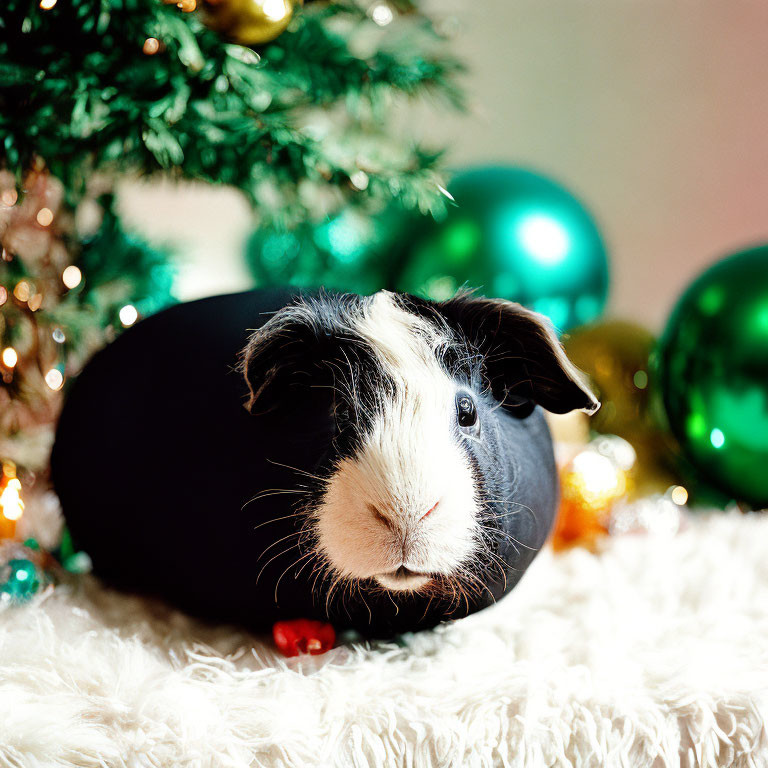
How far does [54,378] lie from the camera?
107 centimetres

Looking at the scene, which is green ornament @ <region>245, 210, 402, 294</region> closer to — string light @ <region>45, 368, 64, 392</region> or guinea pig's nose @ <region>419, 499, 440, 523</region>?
string light @ <region>45, 368, 64, 392</region>

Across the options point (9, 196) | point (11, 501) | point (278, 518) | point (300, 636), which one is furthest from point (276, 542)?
point (9, 196)

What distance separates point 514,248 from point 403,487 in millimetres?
858

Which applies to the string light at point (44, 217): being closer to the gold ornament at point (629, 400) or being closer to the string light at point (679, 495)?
the gold ornament at point (629, 400)

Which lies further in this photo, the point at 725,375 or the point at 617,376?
the point at 617,376

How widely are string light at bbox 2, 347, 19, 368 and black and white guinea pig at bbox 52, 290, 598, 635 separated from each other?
302mm

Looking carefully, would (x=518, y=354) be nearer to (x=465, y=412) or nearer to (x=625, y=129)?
(x=465, y=412)

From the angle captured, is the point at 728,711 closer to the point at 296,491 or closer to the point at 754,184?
the point at 296,491

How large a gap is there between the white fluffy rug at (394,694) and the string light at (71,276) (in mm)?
459

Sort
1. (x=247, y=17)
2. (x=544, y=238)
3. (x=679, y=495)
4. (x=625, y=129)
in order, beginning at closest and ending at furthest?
(x=247, y=17) < (x=679, y=495) < (x=544, y=238) < (x=625, y=129)

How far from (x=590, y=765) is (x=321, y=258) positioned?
93cm

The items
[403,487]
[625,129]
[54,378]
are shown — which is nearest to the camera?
[403,487]

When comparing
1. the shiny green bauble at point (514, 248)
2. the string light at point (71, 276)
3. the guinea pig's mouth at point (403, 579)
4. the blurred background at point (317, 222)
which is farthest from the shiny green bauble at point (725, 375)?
the string light at point (71, 276)

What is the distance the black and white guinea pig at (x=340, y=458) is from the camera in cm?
64
